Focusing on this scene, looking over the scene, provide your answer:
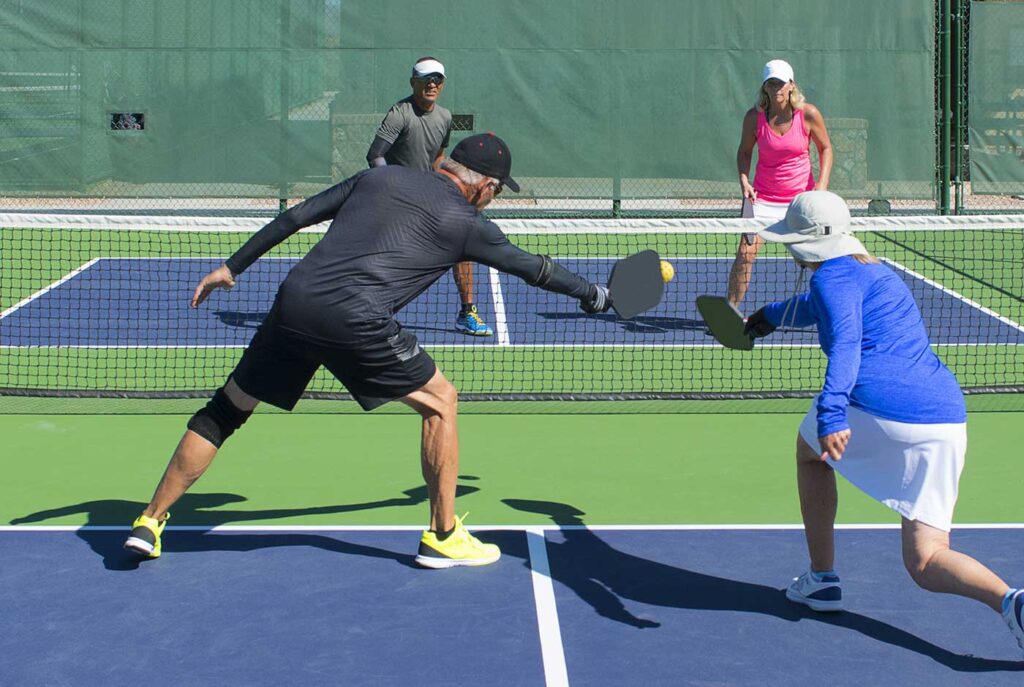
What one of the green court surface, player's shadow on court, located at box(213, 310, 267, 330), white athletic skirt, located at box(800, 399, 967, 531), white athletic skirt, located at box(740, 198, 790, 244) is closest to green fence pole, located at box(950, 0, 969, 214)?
white athletic skirt, located at box(740, 198, 790, 244)

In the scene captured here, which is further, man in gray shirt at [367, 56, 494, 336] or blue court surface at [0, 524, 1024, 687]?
man in gray shirt at [367, 56, 494, 336]

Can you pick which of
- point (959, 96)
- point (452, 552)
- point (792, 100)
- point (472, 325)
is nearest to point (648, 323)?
point (472, 325)

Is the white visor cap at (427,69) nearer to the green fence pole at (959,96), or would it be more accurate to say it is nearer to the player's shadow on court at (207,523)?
the player's shadow on court at (207,523)

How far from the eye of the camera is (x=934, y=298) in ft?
42.0

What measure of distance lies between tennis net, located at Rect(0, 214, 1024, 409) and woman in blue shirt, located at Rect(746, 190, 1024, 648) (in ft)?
11.5

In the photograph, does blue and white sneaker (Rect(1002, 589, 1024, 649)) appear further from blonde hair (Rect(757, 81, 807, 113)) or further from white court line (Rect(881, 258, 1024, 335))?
white court line (Rect(881, 258, 1024, 335))

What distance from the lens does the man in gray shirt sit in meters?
10.5

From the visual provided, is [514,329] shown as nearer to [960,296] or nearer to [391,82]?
[960,296]

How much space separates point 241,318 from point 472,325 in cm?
205

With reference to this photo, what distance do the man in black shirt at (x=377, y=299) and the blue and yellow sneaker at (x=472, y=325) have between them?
4837 mm

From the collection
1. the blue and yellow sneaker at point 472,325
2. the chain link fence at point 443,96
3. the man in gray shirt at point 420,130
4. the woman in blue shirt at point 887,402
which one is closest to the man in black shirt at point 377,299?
the woman in blue shirt at point 887,402

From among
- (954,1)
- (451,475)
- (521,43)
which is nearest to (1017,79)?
(954,1)

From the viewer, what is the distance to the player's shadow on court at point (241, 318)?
11.6 m

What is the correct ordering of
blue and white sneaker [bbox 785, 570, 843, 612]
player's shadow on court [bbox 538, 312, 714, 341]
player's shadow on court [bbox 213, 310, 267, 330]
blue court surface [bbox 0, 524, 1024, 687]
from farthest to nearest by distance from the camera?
player's shadow on court [bbox 213, 310, 267, 330]
player's shadow on court [bbox 538, 312, 714, 341]
blue and white sneaker [bbox 785, 570, 843, 612]
blue court surface [bbox 0, 524, 1024, 687]
